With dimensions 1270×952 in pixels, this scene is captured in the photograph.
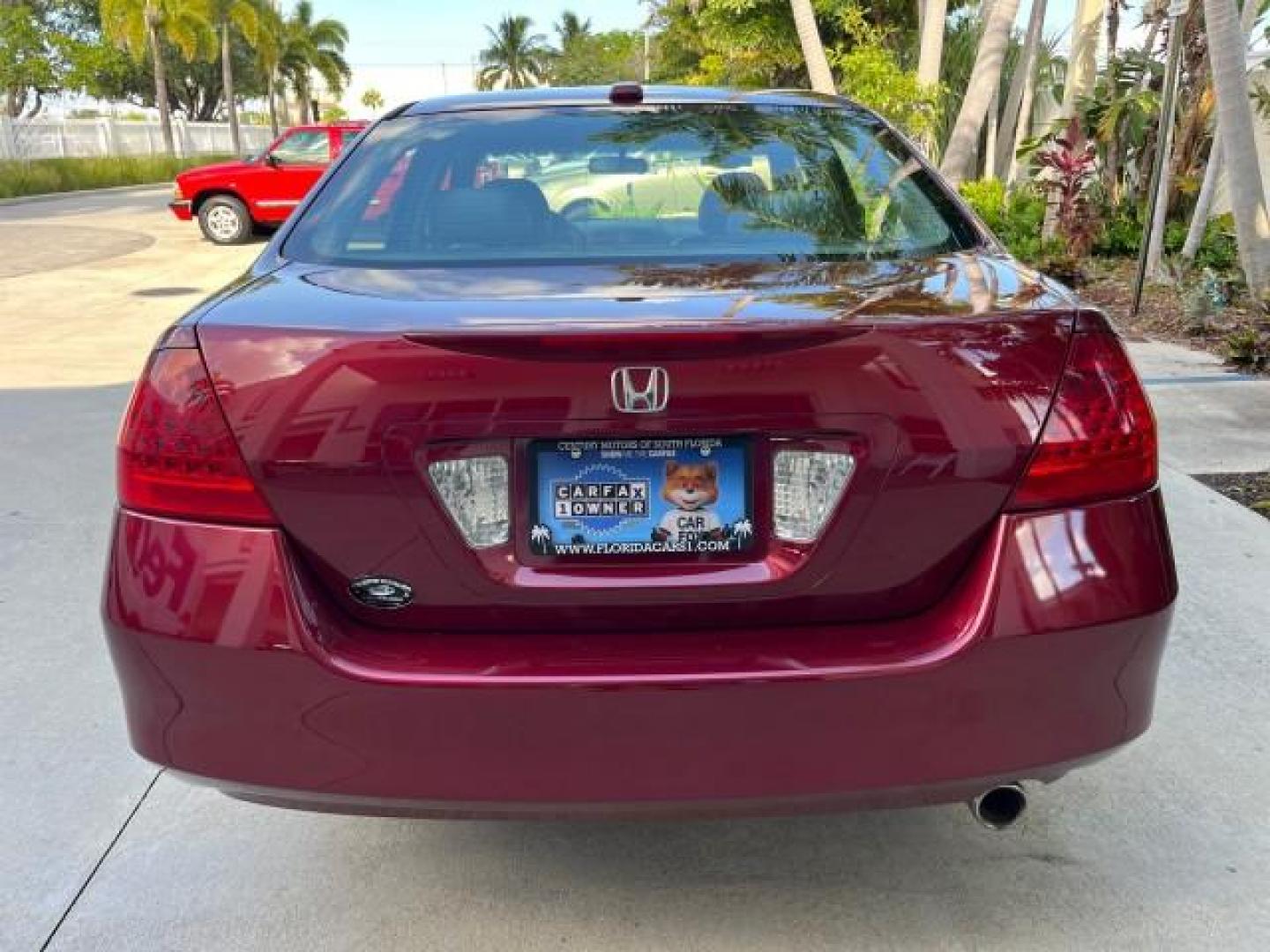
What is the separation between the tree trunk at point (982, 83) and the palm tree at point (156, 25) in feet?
114

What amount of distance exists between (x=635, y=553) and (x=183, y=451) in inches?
29.6

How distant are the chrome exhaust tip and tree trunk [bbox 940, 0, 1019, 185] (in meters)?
10.3

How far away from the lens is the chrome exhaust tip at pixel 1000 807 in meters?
2.12

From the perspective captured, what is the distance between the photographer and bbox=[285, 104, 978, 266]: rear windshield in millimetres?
2570

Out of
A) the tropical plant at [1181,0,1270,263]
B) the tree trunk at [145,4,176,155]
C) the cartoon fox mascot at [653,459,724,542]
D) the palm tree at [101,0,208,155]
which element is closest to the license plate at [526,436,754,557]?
the cartoon fox mascot at [653,459,724,542]

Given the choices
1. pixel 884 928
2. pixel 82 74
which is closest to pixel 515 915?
pixel 884 928

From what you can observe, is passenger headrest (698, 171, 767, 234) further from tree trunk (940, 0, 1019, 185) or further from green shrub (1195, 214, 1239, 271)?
tree trunk (940, 0, 1019, 185)

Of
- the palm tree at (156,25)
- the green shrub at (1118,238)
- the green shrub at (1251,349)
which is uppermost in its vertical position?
the palm tree at (156,25)

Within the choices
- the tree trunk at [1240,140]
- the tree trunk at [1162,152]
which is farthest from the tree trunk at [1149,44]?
the tree trunk at [1240,140]

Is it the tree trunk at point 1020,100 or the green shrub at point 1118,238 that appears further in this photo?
the tree trunk at point 1020,100

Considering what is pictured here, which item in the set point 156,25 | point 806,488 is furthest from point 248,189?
point 156,25

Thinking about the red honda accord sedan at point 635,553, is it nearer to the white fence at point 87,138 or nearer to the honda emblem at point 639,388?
the honda emblem at point 639,388

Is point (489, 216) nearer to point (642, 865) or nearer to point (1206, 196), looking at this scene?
point (642, 865)

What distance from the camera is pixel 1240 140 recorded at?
25.5 ft
